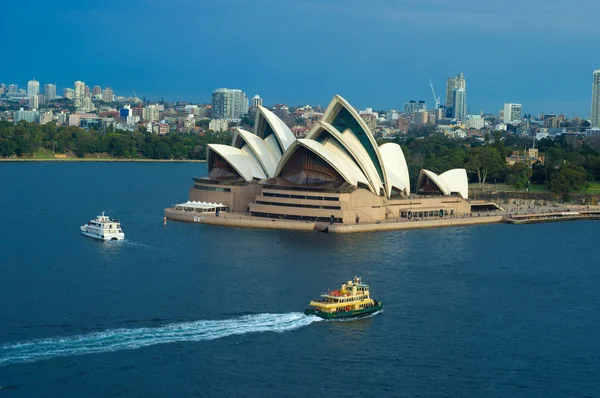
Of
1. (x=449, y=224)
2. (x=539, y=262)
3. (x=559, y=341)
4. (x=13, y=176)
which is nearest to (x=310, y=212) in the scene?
(x=449, y=224)

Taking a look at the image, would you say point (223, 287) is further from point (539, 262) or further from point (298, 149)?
point (298, 149)

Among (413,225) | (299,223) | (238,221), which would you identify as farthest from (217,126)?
(299,223)

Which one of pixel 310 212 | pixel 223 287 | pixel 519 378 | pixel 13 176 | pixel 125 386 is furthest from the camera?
pixel 13 176

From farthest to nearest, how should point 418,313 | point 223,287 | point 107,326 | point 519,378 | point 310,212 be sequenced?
point 310,212
point 223,287
point 418,313
point 107,326
point 519,378

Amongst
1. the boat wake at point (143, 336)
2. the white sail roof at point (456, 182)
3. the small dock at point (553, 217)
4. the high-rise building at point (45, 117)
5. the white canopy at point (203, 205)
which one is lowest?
the boat wake at point (143, 336)

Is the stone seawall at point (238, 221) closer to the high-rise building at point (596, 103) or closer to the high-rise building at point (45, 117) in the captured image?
the high-rise building at point (45, 117)

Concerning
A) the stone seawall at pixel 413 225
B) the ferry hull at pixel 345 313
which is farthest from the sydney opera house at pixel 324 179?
the ferry hull at pixel 345 313

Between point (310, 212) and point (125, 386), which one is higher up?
point (310, 212)
